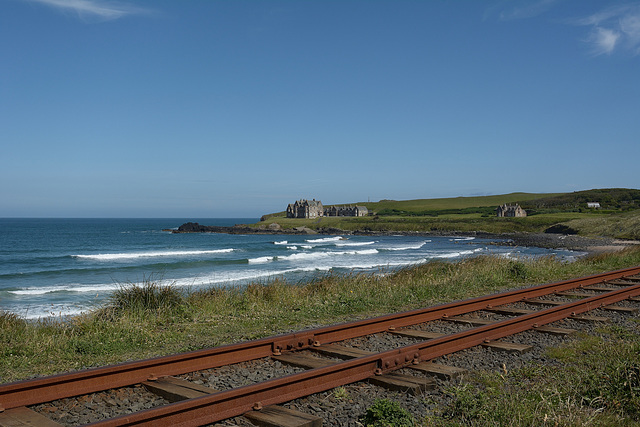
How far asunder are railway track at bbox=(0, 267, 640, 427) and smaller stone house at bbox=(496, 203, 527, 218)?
12436 cm

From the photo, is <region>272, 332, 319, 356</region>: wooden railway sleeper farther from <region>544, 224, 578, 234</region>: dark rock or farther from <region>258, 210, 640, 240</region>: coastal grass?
<region>544, 224, 578, 234</region>: dark rock

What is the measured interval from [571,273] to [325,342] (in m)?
13.4

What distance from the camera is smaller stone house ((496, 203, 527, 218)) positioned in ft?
411

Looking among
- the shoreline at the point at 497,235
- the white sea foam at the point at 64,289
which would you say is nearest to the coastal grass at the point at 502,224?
the shoreline at the point at 497,235

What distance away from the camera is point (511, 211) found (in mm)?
127750

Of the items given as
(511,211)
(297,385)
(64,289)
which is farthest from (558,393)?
(511,211)

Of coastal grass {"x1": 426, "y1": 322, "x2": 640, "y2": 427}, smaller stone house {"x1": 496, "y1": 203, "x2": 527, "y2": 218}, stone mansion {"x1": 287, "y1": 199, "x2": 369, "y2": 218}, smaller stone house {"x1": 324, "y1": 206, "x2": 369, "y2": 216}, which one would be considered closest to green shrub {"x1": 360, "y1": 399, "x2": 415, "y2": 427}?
coastal grass {"x1": 426, "y1": 322, "x2": 640, "y2": 427}

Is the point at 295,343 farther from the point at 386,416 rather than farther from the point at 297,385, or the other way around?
the point at 386,416

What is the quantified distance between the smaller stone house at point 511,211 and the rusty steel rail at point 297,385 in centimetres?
12581

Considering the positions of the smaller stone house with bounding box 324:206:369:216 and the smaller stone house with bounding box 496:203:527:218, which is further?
the smaller stone house with bounding box 324:206:369:216

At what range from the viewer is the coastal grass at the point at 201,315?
673 centimetres

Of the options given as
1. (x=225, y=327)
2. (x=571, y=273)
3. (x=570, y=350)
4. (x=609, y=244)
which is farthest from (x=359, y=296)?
(x=609, y=244)

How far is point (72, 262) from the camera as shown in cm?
4653

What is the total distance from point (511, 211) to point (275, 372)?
5176 inches
